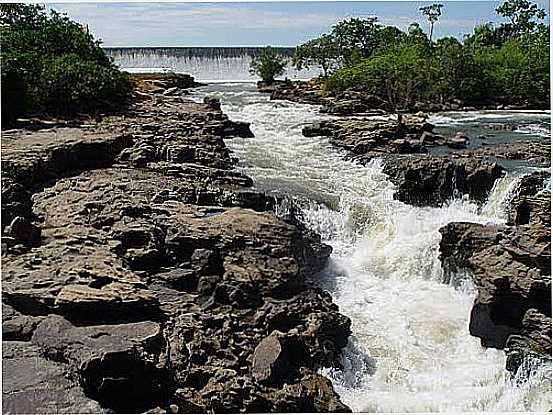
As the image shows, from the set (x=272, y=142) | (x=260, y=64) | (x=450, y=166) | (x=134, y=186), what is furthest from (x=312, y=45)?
(x=134, y=186)

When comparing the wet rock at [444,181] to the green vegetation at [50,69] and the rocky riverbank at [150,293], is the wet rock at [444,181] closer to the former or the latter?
the rocky riverbank at [150,293]

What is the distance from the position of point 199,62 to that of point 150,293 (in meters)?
30.8

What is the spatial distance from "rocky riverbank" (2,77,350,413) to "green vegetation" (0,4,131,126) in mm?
1746

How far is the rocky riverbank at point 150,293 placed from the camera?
4.08 meters

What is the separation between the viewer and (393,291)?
730 centimetres

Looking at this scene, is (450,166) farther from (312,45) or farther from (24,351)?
(312,45)

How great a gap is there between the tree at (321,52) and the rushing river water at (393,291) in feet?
51.3

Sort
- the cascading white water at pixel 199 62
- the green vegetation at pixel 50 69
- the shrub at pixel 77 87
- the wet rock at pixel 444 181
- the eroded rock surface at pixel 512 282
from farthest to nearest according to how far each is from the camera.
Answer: the cascading white water at pixel 199 62
the shrub at pixel 77 87
the green vegetation at pixel 50 69
the wet rock at pixel 444 181
the eroded rock surface at pixel 512 282

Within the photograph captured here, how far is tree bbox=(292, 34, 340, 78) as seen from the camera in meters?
27.4

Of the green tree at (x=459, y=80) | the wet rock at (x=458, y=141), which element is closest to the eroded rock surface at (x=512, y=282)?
the wet rock at (x=458, y=141)

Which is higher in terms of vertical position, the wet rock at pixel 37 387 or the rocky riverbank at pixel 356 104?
the rocky riverbank at pixel 356 104

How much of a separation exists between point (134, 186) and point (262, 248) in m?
2.22

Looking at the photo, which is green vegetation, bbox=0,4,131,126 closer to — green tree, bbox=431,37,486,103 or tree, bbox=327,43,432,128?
tree, bbox=327,43,432,128

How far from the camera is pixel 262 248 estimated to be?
21.6ft
